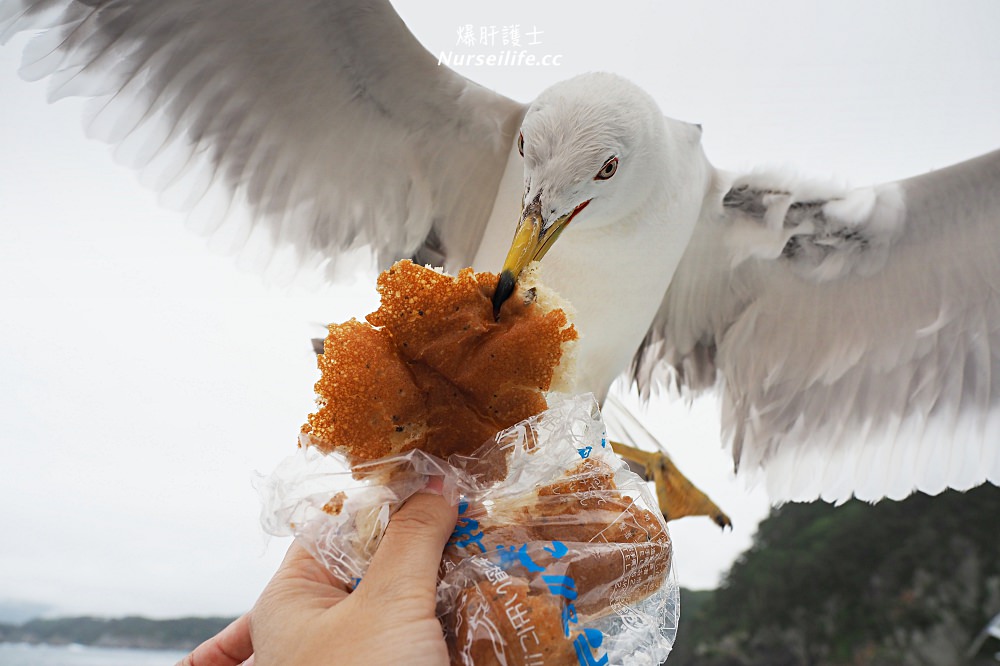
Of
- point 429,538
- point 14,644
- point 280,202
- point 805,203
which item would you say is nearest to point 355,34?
point 280,202

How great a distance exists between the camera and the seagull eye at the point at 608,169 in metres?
0.85

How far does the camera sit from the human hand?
0.42 meters

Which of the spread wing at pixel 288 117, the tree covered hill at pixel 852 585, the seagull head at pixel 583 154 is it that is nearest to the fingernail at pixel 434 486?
the seagull head at pixel 583 154

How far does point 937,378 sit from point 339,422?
106 centimetres

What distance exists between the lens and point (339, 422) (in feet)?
1.49

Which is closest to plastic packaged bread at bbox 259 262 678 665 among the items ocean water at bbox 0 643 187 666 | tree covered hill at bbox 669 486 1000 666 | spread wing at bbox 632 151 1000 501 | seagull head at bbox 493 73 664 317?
seagull head at bbox 493 73 664 317

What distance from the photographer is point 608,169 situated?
0.86 metres

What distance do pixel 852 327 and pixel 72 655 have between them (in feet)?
5.86

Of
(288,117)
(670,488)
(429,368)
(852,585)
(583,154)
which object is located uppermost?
(288,117)

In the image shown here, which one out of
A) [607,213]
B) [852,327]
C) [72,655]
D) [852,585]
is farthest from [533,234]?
[852,585]

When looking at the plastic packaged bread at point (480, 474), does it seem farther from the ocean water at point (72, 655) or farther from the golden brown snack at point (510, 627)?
the ocean water at point (72, 655)

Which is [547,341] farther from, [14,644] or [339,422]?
[14,644]

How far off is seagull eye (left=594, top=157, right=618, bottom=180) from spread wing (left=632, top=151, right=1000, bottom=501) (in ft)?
1.19

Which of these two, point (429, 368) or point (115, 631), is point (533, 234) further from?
point (115, 631)
